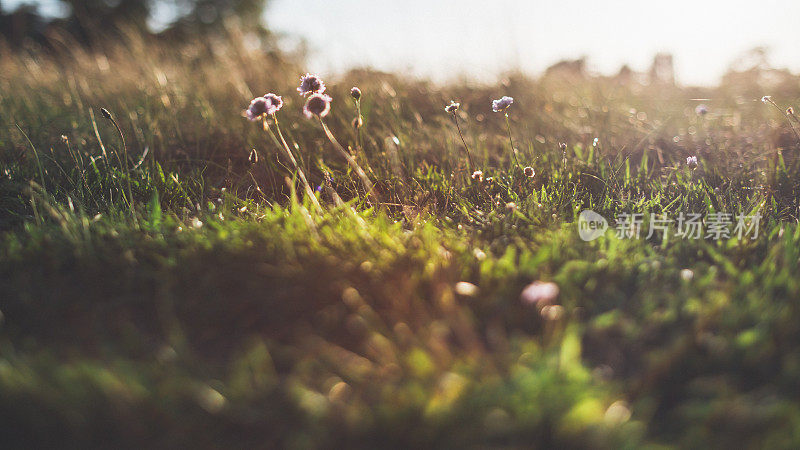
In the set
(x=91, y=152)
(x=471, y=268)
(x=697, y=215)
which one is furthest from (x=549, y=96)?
(x=91, y=152)

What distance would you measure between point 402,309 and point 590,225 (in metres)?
0.92

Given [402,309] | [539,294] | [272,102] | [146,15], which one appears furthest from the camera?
[146,15]

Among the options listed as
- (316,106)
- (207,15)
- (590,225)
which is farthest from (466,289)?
(207,15)

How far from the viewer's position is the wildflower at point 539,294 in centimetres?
120

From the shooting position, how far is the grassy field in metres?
0.97

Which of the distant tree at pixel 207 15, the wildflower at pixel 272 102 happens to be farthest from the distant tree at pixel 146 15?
the wildflower at pixel 272 102

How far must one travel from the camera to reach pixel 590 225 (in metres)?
1.83

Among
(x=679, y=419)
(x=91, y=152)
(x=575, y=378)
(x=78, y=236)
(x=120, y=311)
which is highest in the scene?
Answer: (x=91, y=152)

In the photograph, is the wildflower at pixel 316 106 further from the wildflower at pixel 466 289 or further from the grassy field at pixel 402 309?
the wildflower at pixel 466 289

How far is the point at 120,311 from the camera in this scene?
141 cm

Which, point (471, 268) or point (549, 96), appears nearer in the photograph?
point (471, 268)

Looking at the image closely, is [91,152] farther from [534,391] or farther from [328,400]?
[534,391]

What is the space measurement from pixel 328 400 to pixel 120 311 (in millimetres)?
788

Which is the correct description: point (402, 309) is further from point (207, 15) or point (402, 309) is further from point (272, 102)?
point (207, 15)
